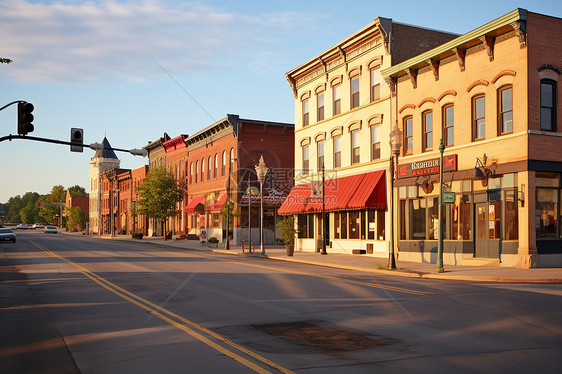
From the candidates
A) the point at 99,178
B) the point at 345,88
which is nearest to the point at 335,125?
the point at 345,88

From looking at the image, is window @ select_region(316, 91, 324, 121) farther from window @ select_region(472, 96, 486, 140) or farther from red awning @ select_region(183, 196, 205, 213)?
red awning @ select_region(183, 196, 205, 213)

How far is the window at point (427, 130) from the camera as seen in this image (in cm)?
3081

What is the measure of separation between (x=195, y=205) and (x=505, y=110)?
44.3m

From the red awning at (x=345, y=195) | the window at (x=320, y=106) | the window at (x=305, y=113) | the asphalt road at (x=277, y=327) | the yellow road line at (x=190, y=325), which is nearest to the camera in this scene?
the yellow road line at (x=190, y=325)

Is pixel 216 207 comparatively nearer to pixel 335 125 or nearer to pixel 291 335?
pixel 335 125

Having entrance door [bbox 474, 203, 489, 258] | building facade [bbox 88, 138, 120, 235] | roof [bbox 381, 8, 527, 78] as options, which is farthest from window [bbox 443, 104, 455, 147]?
building facade [bbox 88, 138, 120, 235]

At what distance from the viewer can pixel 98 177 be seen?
122750 millimetres

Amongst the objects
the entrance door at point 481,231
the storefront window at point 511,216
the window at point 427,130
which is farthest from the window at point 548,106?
the window at point 427,130

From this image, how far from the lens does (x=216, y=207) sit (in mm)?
57750

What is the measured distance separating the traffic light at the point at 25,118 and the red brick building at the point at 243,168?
31880 millimetres

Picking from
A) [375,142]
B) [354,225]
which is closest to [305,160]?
[354,225]

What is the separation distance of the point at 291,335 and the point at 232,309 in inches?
135

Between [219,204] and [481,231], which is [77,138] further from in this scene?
[219,204]

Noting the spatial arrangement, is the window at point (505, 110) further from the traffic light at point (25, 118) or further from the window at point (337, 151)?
the traffic light at point (25, 118)
